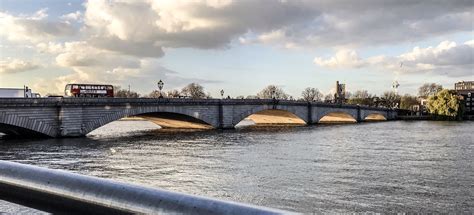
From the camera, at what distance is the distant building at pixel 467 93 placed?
167250 mm

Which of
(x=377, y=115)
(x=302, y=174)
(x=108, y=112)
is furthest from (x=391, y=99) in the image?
(x=302, y=174)

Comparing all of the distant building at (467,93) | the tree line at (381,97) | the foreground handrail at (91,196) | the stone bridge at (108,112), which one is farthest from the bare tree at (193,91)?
the foreground handrail at (91,196)

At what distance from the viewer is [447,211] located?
Answer: 1208cm

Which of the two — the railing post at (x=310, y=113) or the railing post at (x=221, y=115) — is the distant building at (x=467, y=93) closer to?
the railing post at (x=310, y=113)

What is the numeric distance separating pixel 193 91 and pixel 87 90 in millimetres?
72296

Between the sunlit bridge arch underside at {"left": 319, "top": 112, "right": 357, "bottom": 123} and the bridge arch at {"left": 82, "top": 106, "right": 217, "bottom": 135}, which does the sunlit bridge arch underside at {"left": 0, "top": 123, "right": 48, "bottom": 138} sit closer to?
the bridge arch at {"left": 82, "top": 106, "right": 217, "bottom": 135}

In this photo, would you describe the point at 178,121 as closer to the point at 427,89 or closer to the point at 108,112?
the point at 108,112

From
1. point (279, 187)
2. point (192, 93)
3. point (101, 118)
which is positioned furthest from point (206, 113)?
point (192, 93)

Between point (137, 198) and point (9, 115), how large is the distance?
38424 mm

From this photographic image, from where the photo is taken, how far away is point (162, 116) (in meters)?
62.8

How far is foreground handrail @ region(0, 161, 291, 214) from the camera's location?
2205 mm

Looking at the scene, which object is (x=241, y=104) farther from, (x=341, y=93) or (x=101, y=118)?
(x=341, y=93)

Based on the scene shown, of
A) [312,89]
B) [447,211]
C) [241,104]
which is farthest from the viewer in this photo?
[312,89]

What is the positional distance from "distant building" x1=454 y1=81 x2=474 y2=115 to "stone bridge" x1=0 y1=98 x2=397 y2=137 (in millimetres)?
107564
